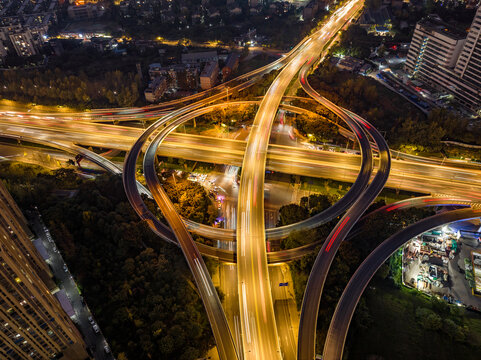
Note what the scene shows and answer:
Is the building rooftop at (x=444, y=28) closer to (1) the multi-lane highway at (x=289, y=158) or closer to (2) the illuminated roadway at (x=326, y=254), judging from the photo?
(2) the illuminated roadway at (x=326, y=254)

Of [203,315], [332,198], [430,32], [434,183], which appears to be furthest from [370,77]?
[203,315]

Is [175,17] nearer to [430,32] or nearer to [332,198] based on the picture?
[430,32]

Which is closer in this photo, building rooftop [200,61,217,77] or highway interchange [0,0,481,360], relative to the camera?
highway interchange [0,0,481,360]

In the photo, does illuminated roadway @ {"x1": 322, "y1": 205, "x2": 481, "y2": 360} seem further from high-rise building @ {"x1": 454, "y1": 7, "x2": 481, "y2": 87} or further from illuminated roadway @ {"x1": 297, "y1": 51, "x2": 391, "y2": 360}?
high-rise building @ {"x1": 454, "y1": 7, "x2": 481, "y2": 87}

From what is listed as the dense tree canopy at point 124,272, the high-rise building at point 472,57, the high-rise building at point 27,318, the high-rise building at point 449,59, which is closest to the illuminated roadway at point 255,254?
the dense tree canopy at point 124,272

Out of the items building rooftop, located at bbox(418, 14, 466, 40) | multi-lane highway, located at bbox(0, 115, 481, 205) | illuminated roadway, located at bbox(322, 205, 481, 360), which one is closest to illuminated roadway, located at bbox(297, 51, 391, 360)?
illuminated roadway, located at bbox(322, 205, 481, 360)

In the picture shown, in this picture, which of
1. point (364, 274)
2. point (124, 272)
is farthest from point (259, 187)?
point (124, 272)
